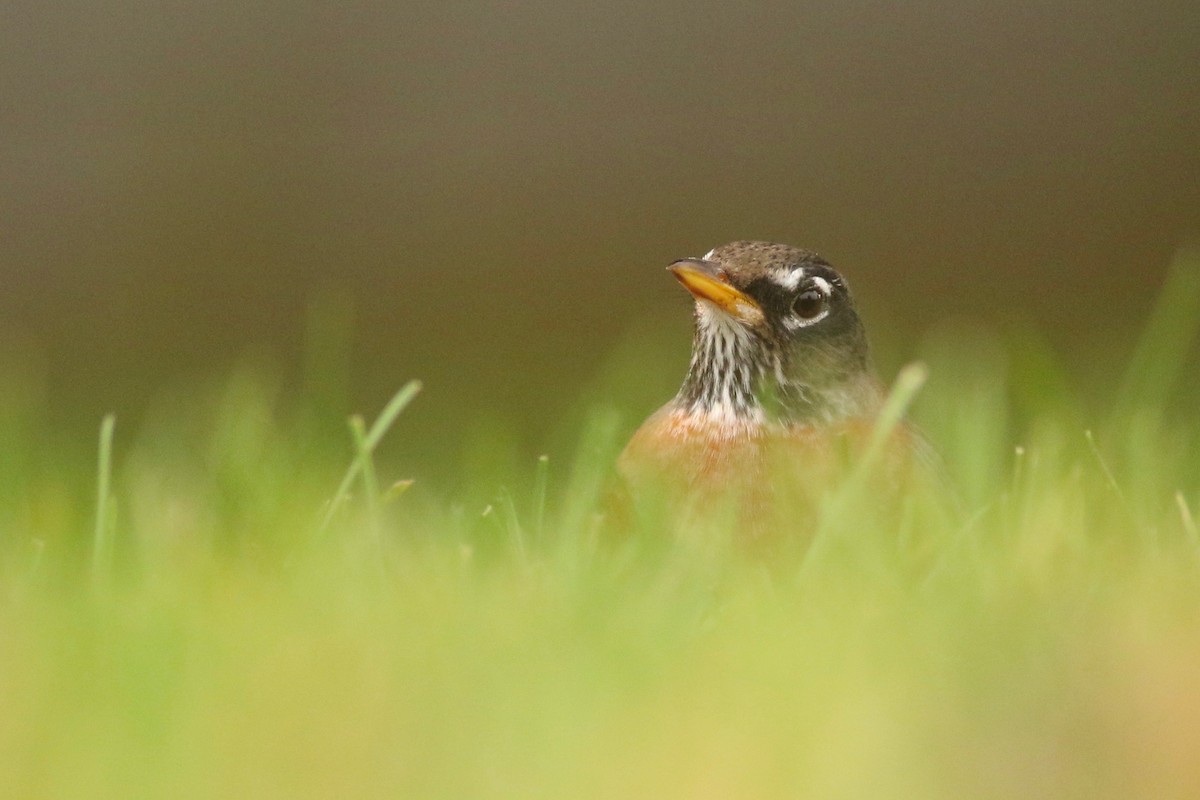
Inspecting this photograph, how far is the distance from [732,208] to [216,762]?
4.25 m

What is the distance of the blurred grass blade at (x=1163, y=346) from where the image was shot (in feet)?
13.3

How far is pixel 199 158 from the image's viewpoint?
569 centimetres

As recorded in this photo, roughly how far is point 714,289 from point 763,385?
241mm

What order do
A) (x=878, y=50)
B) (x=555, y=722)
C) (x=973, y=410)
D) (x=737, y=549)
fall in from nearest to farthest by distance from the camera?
(x=555, y=722) < (x=737, y=549) < (x=973, y=410) < (x=878, y=50)

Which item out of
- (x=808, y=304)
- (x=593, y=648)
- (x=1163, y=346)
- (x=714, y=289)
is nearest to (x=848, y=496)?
(x=593, y=648)

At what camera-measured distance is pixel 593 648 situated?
2.04 m

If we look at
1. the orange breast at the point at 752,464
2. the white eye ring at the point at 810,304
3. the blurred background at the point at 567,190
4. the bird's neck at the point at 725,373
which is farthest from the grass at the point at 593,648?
the blurred background at the point at 567,190

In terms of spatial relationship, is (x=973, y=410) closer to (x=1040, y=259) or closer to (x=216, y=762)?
(x=1040, y=259)

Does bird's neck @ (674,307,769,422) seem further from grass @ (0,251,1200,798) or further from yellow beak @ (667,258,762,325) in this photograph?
grass @ (0,251,1200,798)

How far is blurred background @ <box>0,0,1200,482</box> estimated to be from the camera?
18.3ft

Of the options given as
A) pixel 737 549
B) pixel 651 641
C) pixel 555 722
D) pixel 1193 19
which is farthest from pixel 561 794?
pixel 1193 19

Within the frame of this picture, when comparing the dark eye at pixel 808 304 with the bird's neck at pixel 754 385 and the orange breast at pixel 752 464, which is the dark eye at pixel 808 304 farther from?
the orange breast at pixel 752 464

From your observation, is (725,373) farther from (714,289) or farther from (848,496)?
(848,496)

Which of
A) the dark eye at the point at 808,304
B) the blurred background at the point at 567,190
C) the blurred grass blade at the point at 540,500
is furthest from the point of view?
the blurred background at the point at 567,190
